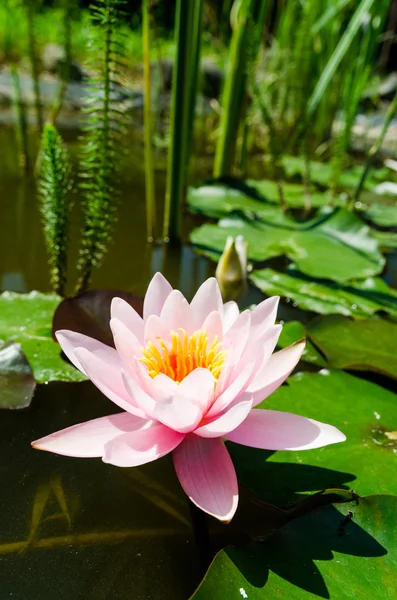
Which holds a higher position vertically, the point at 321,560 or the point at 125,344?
the point at 125,344

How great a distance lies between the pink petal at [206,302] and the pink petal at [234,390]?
19 cm

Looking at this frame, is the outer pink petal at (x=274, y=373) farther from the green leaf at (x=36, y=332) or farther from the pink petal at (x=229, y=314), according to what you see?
the green leaf at (x=36, y=332)

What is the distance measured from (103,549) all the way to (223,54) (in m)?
3.56

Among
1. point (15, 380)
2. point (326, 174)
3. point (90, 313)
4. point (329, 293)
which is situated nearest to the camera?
point (15, 380)

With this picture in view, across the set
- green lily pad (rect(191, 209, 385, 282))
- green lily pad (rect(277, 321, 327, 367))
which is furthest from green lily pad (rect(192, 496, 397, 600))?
green lily pad (rect(191, 209, 385, 282))

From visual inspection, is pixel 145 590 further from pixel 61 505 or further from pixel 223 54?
pixel 223 54

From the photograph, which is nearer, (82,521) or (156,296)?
(82,521)

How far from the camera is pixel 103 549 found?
0.86 metres

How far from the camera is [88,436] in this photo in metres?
0.85

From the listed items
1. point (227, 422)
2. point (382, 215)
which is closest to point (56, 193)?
point (227, 422)

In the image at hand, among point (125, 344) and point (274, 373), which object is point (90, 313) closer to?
point (125, 344)

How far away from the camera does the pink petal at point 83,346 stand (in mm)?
906

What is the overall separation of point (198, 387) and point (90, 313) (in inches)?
23.1

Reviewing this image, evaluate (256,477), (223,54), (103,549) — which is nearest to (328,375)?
(256,477)
